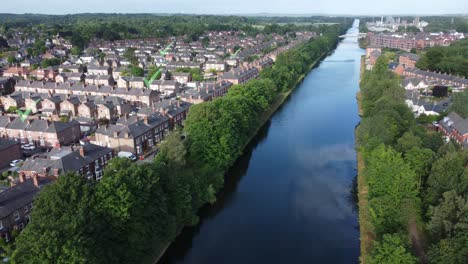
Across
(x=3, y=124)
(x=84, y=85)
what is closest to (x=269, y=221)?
(x=3, y=124)

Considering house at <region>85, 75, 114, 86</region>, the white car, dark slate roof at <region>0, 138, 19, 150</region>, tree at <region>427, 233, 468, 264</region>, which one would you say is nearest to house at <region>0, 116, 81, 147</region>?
dark slate roof at <region>0, 138, 19, 150</region>

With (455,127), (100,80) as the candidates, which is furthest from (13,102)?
(455,127)

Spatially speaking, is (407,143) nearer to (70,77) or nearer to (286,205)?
(286,205)

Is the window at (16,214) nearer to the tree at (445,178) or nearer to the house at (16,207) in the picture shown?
the house at (16,207)

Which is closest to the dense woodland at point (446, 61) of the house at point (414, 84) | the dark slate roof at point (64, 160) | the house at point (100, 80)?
the house at point (414, 84)

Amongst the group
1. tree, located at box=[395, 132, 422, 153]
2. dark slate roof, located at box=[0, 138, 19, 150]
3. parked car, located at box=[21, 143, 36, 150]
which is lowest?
parked car, located at box=[21, 143, 36, 150]

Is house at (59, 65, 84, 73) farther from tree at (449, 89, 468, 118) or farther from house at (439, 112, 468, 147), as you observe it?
tree at (449, 89, 468, 118)
